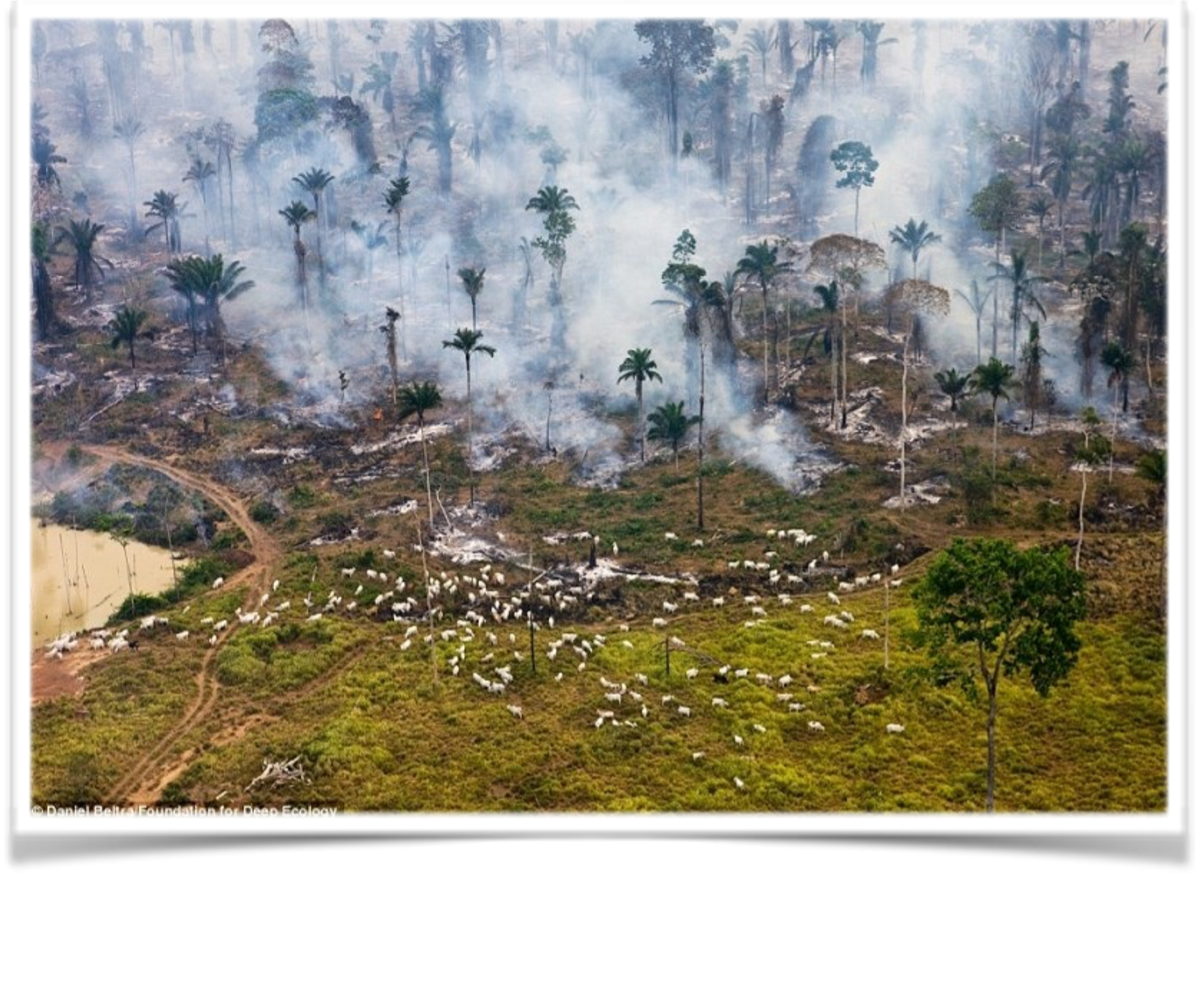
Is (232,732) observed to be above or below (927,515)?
below

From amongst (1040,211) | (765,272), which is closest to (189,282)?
(765,272)

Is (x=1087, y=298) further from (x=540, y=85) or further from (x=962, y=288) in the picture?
(x=540, y=85)

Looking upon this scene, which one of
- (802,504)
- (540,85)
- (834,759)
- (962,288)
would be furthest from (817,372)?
(834,759)

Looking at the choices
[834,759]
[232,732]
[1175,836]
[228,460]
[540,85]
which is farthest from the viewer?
[540,85]

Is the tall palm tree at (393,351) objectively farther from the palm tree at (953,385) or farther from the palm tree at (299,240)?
the palm tree at (953,385)

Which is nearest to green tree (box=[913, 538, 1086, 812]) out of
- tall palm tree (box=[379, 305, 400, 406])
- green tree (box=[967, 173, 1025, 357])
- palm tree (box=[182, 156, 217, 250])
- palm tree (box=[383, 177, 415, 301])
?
green tree (box=[967, 173, 1025, 357])
